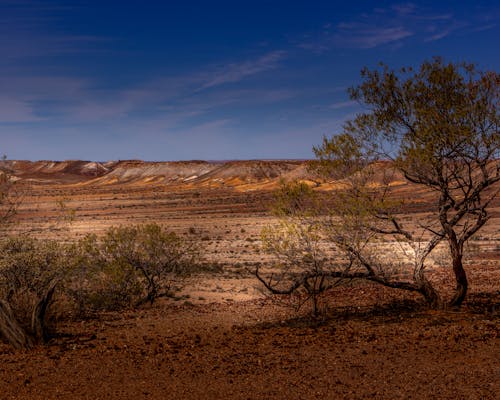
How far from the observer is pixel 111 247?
15.6m

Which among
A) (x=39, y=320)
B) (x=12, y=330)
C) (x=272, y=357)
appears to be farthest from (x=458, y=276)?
(x=12, y=330)

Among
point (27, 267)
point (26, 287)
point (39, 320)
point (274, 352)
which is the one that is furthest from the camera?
point (27, 267)

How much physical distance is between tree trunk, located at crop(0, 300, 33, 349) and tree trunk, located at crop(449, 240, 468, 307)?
8.71 metres

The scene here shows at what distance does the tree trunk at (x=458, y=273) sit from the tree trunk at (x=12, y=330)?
871 cm

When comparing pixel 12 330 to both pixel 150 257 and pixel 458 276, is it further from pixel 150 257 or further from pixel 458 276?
pixel 458 276

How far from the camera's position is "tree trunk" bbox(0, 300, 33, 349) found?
8.52 meters

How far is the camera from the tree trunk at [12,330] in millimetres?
8523

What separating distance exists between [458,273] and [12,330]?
30.2 ft

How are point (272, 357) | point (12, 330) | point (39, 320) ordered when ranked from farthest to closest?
point (39, 320) → point (12, 330) → point (272, 357)

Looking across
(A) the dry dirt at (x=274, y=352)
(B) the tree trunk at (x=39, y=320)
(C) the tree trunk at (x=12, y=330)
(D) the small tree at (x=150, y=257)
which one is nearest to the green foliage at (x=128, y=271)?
(D) the small tree at (x=150, y=257)

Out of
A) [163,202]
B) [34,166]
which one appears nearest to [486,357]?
[163,202]

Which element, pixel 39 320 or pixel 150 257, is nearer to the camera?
pixel 39 320

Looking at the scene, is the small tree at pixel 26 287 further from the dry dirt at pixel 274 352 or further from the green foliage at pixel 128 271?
the green foliage at pixel 128 271

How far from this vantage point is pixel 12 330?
8625 mm
